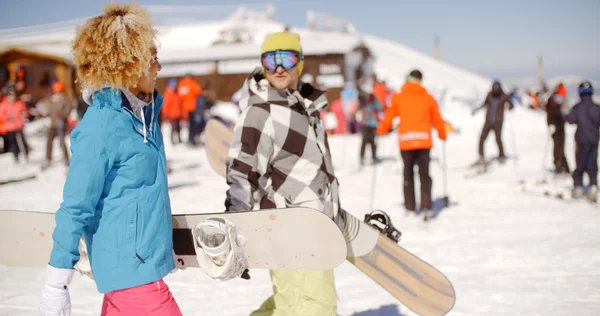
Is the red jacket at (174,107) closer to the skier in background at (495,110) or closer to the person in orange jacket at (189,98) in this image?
the person in orange jacket at (189,98)

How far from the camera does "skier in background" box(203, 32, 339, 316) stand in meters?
2.40

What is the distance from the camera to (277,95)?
2.49m

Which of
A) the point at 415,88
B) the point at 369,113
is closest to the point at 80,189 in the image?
the point at 415,88

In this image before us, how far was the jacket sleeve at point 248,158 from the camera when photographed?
7.80ft

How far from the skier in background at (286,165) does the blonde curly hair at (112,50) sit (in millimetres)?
715

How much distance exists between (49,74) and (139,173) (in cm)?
2467

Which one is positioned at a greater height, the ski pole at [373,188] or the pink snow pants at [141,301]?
the pink snow pants at [141,301]

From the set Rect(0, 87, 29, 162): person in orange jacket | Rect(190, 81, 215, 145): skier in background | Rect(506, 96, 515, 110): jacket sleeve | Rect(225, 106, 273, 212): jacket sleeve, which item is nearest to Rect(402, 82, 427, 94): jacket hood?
Rect(225, 106, 273, 212): jacket sleeve

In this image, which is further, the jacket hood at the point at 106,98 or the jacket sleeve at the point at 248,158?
the jacket sleeve at the point at 248,158

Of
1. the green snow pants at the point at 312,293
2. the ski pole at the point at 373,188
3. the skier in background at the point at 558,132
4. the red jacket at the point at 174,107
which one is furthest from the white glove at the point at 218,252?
the red jacket at the point at 174,107

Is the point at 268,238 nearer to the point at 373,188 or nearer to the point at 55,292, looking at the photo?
the point at 55,292

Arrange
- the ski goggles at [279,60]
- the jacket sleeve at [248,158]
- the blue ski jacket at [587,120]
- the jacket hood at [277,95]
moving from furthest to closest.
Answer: the blue ski jacket at [587,120], the ski goggles at [279,60], the jacket hood at [277,95], the jacket sleeve at [248,158]

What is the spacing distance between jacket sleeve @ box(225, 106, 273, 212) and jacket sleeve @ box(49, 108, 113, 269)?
78 cm

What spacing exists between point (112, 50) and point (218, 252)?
92cm
